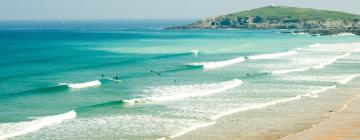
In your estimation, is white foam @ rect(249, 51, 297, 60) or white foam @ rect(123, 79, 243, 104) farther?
white foam @ rect(249, 51, 297, 60)

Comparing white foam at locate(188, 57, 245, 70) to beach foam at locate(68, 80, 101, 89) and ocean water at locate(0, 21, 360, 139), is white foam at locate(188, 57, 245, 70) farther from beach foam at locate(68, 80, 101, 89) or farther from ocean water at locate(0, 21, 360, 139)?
beach foam at locate(68, 80, 101, 89)

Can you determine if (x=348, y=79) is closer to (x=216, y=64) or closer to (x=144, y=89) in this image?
(x=216, y=64)

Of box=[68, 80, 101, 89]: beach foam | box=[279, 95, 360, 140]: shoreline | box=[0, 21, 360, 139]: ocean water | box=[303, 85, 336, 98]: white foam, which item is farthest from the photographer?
box=[68, 80, 101, 89]: beach foam

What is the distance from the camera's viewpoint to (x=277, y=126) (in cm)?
3212

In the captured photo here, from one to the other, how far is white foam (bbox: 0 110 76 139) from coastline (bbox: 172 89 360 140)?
7.91m

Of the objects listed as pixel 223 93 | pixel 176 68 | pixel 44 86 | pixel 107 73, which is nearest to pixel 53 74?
pixel 107 73

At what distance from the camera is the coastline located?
97.4ft

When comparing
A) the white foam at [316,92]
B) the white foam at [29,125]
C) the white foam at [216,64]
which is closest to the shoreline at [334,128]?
the white foam at [316,92]

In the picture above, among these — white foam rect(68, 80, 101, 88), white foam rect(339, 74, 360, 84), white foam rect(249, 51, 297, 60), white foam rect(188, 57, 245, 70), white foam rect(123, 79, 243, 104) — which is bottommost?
white foam rect(249, 51, 297, 60)

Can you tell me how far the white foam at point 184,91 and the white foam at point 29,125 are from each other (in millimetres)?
6089

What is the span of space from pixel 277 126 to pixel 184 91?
44.6 ft

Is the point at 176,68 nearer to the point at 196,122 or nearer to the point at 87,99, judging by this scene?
the point at 87,99

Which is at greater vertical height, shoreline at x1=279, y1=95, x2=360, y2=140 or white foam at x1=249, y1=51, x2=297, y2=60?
shoreline at x1=279, y1=95, x2=360, y2=140

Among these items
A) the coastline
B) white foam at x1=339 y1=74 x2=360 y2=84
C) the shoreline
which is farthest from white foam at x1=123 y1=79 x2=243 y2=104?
the shoreline
